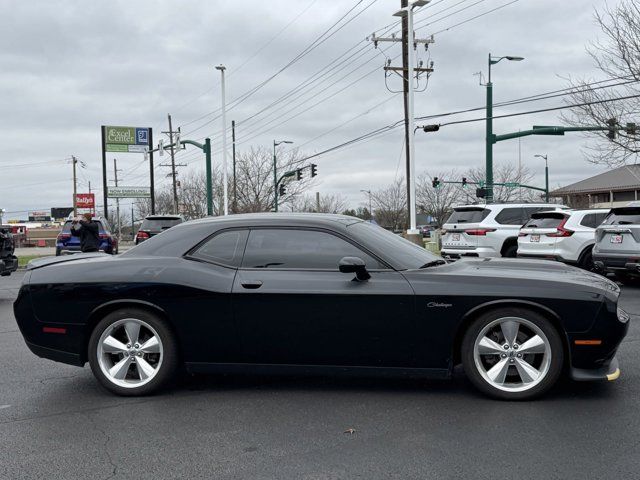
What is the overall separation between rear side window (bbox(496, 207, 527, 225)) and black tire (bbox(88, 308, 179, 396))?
1188cm

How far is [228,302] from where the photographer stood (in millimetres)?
4723

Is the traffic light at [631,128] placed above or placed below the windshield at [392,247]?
above

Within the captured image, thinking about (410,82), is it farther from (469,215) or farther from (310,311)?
(310,311)

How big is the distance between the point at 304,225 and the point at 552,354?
83.2 inches

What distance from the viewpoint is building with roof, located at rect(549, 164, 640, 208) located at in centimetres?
5441

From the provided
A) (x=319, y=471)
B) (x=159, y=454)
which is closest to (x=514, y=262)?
(x=319, y=471)

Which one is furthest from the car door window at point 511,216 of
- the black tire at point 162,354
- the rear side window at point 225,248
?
the black tire at point 162,354

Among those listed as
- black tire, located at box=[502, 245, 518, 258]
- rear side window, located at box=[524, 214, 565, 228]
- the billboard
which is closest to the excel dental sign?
black tire, located at box=[502, 245, 518, 258]

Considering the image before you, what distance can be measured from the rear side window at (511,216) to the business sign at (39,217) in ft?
501

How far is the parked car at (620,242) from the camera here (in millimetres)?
10766

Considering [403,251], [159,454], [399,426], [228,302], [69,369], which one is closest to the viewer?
[159,454]

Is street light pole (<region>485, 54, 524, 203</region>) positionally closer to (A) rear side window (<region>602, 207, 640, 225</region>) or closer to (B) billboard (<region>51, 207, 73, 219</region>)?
(A) rear side window (<region>602, 207, 640, 225</region>)

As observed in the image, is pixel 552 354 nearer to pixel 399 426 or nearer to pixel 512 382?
pixel 512 382

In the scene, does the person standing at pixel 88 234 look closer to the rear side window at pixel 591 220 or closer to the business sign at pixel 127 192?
the rear side window at pixel 591 220
